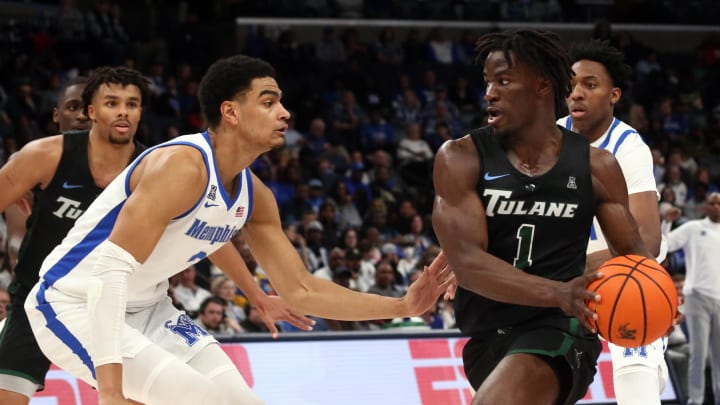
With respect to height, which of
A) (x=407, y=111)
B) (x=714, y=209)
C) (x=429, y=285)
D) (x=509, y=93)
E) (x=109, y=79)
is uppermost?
(x=509, y=93)

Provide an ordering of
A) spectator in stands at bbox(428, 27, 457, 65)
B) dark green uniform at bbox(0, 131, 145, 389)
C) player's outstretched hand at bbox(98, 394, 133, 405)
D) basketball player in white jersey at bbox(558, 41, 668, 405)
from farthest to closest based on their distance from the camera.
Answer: spectator in stands at bbox(428, 27, 457, 65)
dark green uniform at bbox(0, 131, 145, 389)
basketball player in white jersey at bbox(558, 41, 668, 405)
player's outstretched hand at bbox(98, 394, 133, 405)

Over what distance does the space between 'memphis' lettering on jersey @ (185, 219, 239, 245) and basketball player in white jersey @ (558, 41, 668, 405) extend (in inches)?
65.3

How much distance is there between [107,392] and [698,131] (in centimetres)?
1533

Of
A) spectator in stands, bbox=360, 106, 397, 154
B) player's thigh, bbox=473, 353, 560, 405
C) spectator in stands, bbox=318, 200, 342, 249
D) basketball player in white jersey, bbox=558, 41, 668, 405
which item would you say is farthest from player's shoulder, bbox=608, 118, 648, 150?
spectator in stands, bbox=360, 106, 397, 154

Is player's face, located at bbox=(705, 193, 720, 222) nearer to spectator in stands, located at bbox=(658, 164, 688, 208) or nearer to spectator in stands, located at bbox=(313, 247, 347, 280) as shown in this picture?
spectator in stands, located at bbox=(313, 247, 347, 280)

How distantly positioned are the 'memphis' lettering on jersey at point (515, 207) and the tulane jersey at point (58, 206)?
2.16 metres

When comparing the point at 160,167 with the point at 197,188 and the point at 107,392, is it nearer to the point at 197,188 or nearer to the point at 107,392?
the point at 197,188

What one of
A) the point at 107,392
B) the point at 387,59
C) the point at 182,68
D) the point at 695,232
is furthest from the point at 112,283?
the point at 387,59

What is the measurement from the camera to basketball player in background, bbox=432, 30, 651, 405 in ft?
13.2

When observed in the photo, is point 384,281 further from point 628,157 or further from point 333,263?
point 628,157

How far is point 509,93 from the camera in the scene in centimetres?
417

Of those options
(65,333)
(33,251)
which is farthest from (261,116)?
(33,251)

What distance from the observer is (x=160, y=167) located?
430cm

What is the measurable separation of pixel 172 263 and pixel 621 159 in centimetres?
224
